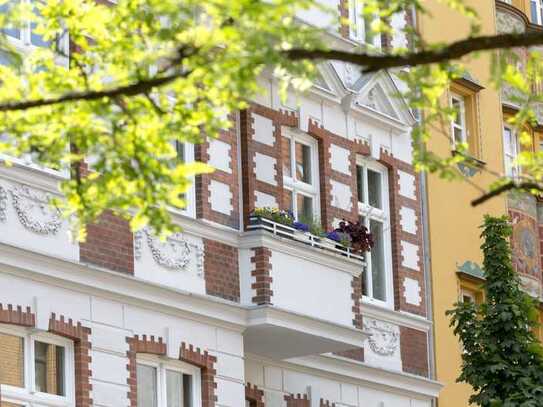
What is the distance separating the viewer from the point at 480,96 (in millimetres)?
35031

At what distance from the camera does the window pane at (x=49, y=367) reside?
2272cm

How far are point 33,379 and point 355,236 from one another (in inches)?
273

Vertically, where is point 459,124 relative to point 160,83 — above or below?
above

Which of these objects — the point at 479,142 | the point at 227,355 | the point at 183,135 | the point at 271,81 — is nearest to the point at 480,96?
the point at 479,142

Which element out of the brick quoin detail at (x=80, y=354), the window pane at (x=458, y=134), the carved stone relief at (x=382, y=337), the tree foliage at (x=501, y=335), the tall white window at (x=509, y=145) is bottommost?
the brick quoin detail at (x=80, y=354)

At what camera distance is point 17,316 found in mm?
22203

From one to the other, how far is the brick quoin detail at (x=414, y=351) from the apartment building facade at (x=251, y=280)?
0.03 metres

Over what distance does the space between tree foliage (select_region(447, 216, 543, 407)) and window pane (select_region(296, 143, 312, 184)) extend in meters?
2.94

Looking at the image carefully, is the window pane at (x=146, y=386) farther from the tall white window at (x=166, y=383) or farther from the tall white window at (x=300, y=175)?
the tall white window at (x=300, y=175)

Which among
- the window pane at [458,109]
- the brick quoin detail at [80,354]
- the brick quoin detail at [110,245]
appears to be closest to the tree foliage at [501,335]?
the brick quoin detail at [110,245]

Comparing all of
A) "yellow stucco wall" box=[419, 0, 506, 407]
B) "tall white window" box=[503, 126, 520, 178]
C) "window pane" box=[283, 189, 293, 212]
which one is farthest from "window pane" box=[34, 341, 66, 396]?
"tall white window" box=[503, 126, 520, 178]

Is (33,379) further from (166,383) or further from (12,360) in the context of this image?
(166,383)

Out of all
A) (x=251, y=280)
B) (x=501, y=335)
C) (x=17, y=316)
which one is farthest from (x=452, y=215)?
(x=17, y=316)

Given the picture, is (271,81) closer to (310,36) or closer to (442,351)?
(442,351)
